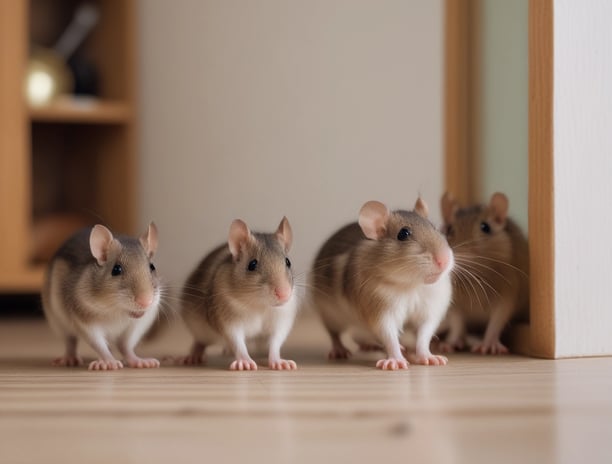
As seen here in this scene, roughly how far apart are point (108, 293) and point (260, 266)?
15.2 inches

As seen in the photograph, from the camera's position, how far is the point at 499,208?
8.97ft

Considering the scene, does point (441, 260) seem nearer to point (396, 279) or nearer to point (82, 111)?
point (396, 279)

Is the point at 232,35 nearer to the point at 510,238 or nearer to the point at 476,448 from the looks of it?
the point at 510,238

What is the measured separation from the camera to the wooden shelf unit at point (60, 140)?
14.6 ft

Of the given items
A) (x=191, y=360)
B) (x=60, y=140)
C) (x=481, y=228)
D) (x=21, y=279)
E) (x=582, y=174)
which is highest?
(x=60, y=140)

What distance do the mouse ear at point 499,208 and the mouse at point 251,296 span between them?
2.03ft

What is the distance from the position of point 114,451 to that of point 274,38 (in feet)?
12.5

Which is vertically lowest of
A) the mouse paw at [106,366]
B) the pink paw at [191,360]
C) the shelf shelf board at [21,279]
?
the pink paw at [191,360]

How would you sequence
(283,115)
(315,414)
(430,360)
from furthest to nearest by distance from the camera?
(283,115) → (430,360) → (315,414)

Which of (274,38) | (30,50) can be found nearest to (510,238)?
(274,38)

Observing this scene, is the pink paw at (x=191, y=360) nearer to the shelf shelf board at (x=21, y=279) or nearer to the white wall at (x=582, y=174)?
the white wall at (x=582, y=174)

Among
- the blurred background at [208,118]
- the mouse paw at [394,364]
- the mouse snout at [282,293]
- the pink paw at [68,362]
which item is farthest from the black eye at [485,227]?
the blurred background at [208,118]

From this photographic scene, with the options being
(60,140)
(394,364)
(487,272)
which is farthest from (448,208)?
(60,140)

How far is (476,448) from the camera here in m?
1.43
